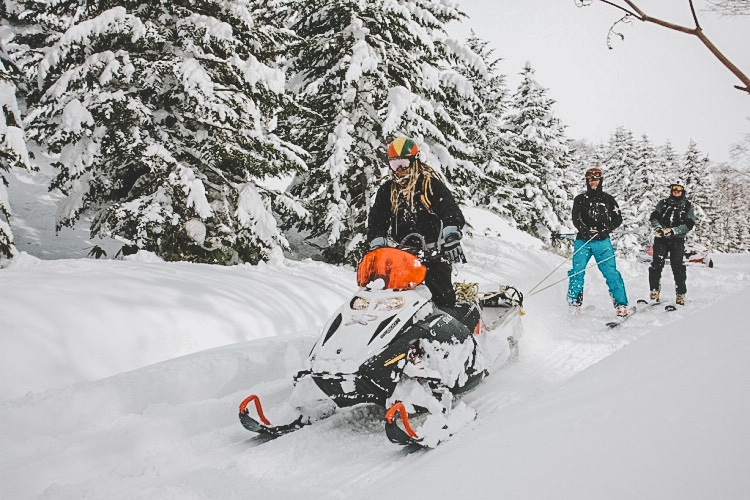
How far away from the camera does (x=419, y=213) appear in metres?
4.38

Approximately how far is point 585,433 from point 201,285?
5.64m

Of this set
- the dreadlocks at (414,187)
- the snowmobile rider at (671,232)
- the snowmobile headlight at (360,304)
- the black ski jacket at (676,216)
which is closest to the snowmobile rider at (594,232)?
the snowmobile rider at (671,232)

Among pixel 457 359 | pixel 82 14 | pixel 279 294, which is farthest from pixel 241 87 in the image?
pixel 457 359

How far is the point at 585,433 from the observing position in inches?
63.6

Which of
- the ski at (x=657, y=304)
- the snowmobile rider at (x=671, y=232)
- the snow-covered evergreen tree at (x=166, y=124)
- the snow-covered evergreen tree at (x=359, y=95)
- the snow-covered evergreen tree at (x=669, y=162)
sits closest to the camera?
the ski at (x=657, y=304)

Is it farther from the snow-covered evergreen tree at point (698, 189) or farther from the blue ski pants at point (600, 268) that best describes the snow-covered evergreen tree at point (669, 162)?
the blue ski pants at point (600, 268)

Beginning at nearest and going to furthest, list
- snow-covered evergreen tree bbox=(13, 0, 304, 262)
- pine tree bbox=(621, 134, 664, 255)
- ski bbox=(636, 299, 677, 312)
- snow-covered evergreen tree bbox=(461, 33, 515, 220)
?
ski bbox=(636, 299, 677, 312), snow-covered evergreen tree bbox=(13, 0, 304, 262), snow-covered evergreen tree bbox=(461, 33, 515, 220), pine tree bbox=(621, 134, 664, 255)

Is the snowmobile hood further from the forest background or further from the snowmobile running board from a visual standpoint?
the forest background

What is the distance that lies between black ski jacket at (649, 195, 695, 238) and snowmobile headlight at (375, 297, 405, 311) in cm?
613

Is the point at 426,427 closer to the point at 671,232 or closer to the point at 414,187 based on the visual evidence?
the point at 414,187

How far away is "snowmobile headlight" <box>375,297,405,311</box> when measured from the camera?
341cm

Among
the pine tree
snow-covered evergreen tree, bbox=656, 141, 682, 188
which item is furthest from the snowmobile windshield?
snow-covered evergreen tree, bbox=656, 141, 682, 188

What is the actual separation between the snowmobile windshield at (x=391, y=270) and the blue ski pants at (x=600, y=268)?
4.28 m

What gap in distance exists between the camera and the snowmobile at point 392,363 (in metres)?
3.15
